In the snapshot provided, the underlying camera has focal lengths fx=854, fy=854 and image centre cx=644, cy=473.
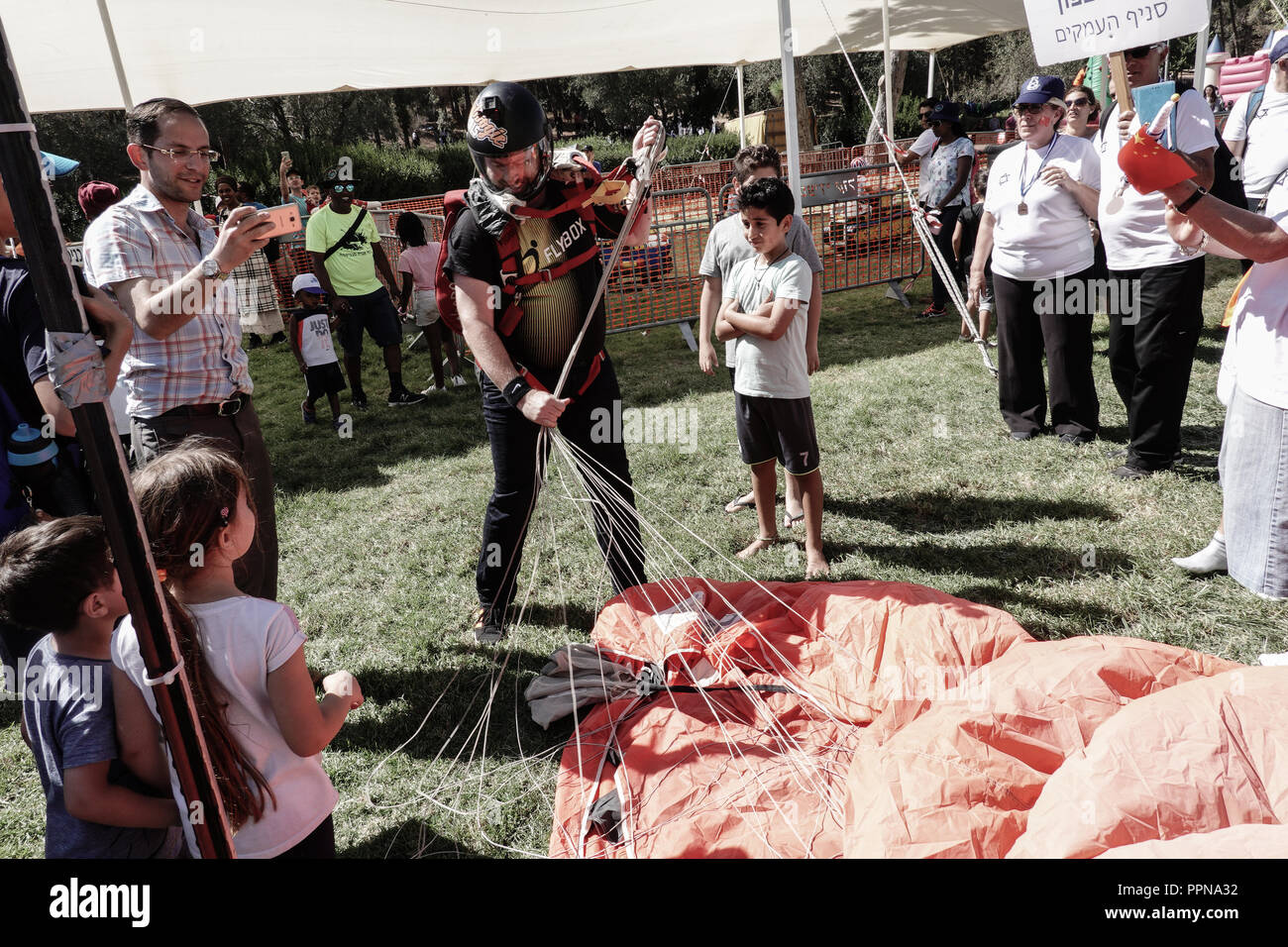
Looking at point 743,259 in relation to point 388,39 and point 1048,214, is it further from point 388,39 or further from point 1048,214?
point 388,39

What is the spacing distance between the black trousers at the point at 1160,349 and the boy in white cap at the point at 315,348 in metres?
5.92

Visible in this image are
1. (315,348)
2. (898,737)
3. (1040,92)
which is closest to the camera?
(898,737)

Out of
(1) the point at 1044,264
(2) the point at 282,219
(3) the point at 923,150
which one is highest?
(3) the point at 923,150

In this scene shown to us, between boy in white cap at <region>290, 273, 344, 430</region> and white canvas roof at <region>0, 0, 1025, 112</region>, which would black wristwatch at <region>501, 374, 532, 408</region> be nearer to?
boy in white cap at <region>290, 273, 344, 430</region>

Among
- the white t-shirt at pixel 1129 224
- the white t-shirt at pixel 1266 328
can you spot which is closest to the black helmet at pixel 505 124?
the white t-shirt at pixel 1266 328

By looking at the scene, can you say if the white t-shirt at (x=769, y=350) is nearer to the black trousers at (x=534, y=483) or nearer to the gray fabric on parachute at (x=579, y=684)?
the black trousers at (x=534, y=483)

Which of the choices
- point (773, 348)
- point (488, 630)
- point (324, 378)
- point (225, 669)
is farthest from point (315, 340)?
point (225, 669)

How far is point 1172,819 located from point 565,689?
2047 millimetres

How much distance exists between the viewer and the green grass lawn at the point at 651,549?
10.0ft

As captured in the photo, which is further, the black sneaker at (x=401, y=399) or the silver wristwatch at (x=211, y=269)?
the black sneaker at (x=401, y=399)

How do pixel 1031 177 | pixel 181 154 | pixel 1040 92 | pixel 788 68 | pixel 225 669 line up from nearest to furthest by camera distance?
pixel 225 669
pixel 181 154
pixel 1040 92
pixel 1031 177
pixel 788 68

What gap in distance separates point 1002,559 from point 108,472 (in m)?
3.82

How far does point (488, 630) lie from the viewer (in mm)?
3863

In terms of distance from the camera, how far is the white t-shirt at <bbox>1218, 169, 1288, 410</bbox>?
8.71 feet
